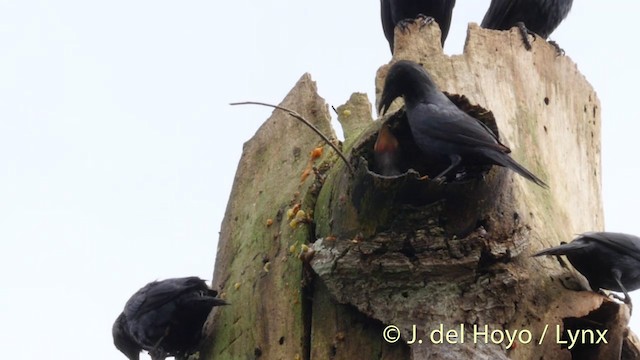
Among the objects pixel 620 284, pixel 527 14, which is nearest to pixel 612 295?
pixel 620 284

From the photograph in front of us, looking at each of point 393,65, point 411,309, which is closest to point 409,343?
point 411,309

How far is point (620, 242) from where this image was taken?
4.80 meters

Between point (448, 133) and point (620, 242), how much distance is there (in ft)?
3.11

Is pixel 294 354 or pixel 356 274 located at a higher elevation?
pixel 356 274

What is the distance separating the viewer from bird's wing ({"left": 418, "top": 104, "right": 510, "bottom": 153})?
4.48m

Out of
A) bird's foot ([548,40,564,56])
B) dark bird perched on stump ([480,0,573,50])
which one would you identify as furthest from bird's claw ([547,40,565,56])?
dark bird perched on stump ([480,0,573,50])

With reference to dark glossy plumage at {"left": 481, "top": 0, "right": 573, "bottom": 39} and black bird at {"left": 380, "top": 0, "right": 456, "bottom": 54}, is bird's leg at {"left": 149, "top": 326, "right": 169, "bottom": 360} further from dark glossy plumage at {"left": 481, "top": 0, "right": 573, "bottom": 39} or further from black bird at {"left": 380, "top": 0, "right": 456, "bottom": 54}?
dark glossy plumage at {"left": 481, "top": 0, "right": 573, "bottom": 39}

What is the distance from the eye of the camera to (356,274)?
4.51 metres

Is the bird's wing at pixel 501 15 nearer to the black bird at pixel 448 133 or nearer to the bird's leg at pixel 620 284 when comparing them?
the black bird at pixel 448 133

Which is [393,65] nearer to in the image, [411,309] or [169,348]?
[411,309]

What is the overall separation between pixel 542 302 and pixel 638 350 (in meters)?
0.55

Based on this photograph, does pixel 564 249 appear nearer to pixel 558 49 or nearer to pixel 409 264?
pixel 409 264

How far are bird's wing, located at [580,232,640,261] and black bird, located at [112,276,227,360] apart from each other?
1.70 metres

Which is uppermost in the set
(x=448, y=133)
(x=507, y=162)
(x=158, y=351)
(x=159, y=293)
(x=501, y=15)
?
(x=501, y=15)
